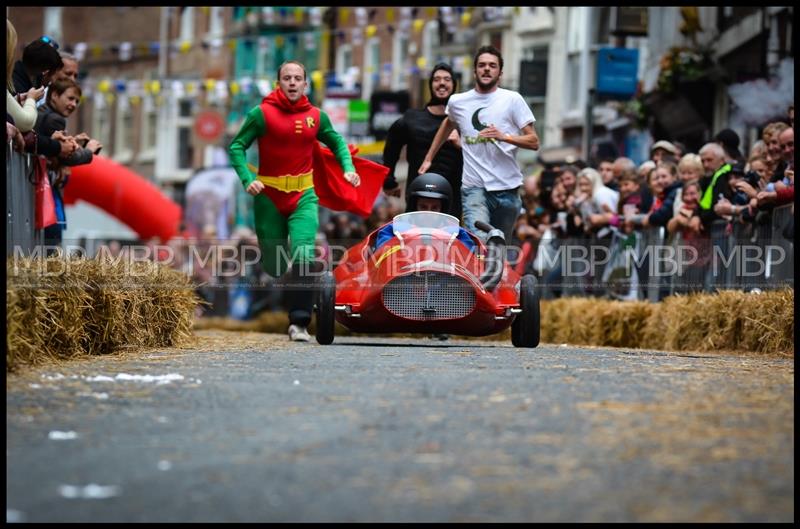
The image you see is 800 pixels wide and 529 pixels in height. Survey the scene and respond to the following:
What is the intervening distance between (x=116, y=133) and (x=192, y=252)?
1612 inches

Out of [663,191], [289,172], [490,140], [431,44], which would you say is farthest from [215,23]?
[490,140]

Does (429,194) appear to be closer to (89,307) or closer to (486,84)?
(486,84)

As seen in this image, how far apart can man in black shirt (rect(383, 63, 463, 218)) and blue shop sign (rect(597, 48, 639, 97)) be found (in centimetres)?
1740

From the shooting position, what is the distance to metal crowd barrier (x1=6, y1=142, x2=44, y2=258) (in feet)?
38.7

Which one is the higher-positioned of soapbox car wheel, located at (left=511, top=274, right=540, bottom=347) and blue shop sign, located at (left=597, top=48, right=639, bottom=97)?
blue shop sign, located at (left=597, top=48, right=639, bottom=97)

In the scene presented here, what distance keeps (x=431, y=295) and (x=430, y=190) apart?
1.20 metres

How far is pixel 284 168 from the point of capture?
13.7 metres

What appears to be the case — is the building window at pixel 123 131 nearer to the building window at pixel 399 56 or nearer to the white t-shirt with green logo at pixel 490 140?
the building window at pixel 399 56

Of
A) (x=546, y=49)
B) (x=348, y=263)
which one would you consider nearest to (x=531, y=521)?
(x=348, y=263)

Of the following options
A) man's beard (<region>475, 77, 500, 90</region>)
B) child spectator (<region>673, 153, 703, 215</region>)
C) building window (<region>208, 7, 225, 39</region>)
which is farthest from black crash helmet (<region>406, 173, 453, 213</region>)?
building window (<region>208, 7, 225, 39</region>)

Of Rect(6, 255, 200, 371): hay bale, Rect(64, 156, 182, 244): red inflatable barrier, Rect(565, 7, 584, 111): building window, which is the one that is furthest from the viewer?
Rect(565, 7, 584, 111): building window

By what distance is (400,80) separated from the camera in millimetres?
55719

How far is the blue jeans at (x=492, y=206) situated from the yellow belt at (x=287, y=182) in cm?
119

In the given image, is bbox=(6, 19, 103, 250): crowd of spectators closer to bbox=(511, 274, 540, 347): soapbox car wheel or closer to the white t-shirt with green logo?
the white t-shirt with green logo
